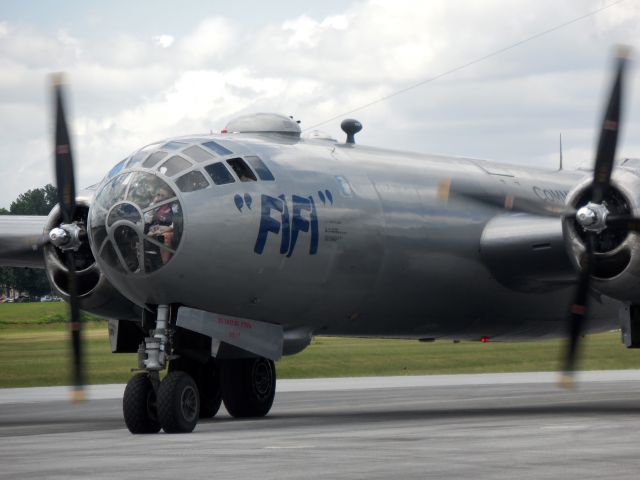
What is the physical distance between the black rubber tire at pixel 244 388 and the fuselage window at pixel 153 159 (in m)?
4.97

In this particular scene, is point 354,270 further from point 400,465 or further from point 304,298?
point 400,465

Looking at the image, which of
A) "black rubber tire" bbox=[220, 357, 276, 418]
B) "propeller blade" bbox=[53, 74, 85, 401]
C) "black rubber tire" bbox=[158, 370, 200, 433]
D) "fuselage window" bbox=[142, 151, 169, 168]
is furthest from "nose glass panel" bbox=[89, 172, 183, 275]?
"black rubber tire" bbox=[220, 357, 276, 418]

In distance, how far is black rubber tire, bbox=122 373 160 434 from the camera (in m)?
19.8

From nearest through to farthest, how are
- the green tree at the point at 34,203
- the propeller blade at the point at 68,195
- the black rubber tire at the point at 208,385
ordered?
the propeller blade at the point at 68,195, the black rubber tire at the point at 208,385, the green tree at the point at 34,203

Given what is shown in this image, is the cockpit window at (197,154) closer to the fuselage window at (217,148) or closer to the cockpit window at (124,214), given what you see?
the fuselage window at (217,148)

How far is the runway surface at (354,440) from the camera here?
1348 cm

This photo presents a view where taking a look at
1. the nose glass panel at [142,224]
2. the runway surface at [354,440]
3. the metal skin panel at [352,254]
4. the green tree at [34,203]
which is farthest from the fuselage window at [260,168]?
the green tree at [34,203]

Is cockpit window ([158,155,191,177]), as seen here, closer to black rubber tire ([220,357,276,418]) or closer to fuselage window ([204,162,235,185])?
fuselage window ([204,162,235,185])

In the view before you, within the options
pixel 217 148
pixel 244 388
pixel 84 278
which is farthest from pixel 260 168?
pixel 84 278

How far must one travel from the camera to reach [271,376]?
24.4 m

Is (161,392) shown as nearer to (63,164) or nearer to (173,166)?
(173,166)

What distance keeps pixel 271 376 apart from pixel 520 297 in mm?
5162

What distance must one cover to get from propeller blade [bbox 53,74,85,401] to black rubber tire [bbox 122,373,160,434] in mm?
1978

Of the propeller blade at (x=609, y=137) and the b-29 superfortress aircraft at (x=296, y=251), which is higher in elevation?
the propeller blade at (x=609, y=137)
